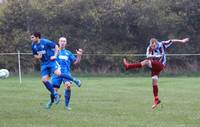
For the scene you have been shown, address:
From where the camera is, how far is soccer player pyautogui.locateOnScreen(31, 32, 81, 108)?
15.7 m

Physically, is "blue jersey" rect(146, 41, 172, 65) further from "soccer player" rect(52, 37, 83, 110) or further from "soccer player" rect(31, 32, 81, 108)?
"soccer player" rect(31, 32, 81, 108)

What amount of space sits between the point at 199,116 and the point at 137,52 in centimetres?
3402

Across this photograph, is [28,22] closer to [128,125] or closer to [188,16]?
[188,16]

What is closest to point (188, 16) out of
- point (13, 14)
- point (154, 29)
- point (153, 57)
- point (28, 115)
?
point (154, 29)

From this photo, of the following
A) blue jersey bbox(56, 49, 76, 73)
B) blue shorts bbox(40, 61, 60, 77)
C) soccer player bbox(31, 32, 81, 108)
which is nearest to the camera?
soccer player bbox(31, 32, 81, 108)

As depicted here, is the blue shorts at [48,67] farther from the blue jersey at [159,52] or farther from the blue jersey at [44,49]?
the blue jersey at [159,52]

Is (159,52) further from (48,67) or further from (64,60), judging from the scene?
(48,67)

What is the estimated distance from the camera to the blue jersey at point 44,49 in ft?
51.4

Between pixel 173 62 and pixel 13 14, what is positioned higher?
pixel 13 14

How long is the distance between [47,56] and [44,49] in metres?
0.24

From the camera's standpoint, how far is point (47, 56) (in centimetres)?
1584

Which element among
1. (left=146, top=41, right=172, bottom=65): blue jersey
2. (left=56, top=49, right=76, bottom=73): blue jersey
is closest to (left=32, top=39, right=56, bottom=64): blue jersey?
(left=56, top=49, right=76, bottom=73): blue jersey

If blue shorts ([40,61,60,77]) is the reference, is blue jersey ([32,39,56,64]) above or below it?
above

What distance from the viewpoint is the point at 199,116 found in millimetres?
13172
